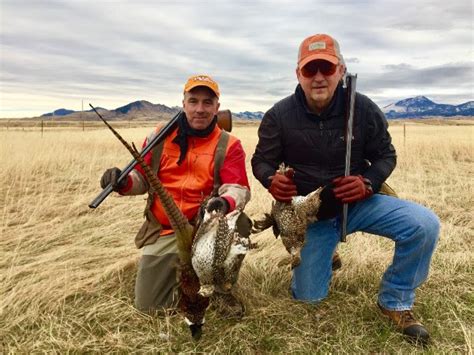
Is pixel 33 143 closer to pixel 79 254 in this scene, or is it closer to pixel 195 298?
pixel 79 254

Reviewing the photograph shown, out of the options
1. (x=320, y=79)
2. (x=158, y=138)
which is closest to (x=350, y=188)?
(x=320, y=79)

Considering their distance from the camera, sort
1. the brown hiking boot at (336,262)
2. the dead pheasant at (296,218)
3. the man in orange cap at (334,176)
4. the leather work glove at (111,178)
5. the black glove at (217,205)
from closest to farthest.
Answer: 1. the black glove at (217,205)
2. the dead pheasant at (296,218)
3. the man in orange cap at (334,176)
4. the leather work glove at (111,178)
5. the brown hiking boot at (336,262)

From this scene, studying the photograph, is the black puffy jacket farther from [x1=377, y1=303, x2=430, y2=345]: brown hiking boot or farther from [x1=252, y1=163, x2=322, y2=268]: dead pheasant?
[x1=377, y1=303, x2=430, y2=345]: brown hiking boot

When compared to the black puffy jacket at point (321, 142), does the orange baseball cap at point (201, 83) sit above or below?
above

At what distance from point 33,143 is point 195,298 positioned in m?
11.7

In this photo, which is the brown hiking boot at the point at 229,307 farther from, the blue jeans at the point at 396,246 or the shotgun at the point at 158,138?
the shotgun at the point at 158,138

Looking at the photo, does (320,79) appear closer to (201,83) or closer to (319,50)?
(319,50)

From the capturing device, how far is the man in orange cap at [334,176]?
3328 mm

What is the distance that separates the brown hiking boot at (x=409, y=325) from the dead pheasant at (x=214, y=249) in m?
1.59

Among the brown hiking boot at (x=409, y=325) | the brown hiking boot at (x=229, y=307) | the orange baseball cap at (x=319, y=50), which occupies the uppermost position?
the orange baseball cap at (x=319, y=50)

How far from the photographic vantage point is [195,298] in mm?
2750

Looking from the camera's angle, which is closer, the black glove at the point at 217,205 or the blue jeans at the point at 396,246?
the black glove at the point at 217,205

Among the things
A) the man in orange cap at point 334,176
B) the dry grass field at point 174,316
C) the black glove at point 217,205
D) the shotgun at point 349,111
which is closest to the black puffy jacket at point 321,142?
the man in orange cap at point 334,176

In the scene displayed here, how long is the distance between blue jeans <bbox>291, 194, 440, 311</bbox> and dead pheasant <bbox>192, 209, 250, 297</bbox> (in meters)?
1.39
